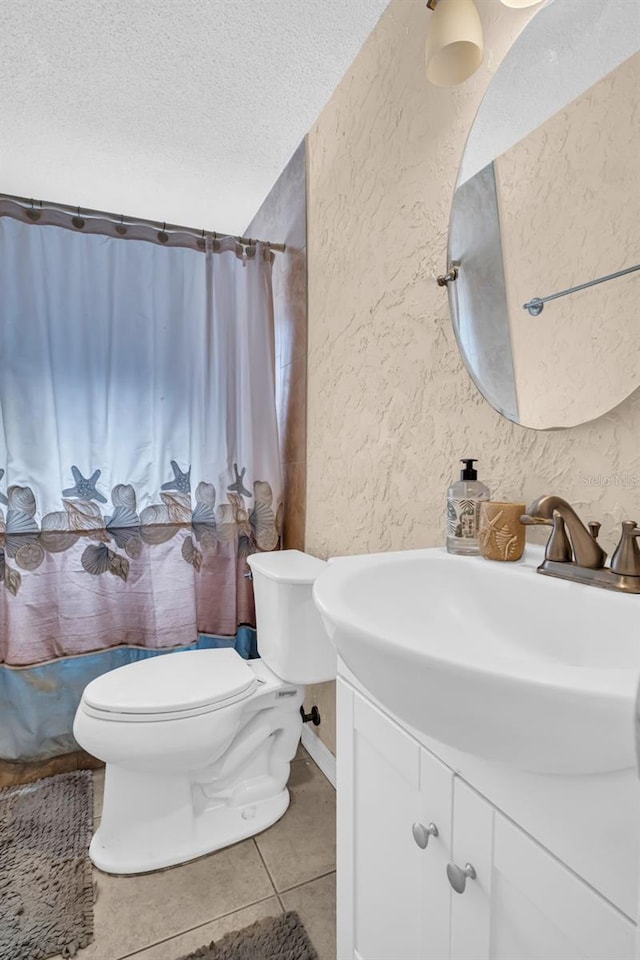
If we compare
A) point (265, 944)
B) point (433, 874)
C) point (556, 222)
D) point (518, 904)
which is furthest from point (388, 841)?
point (556, 222)

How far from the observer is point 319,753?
175 cm

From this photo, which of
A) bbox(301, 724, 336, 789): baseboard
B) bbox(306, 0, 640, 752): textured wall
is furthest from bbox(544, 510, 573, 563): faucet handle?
bbox(301, 724, 336, 789): baseboard

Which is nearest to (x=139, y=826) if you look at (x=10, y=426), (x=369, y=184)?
(x=10, y=426)

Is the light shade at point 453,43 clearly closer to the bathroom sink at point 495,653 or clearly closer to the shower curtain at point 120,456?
the bathroom sink at point 495,653

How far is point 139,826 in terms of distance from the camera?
1.34 m

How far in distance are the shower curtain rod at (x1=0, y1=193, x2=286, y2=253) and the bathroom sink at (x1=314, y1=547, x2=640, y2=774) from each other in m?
1.61

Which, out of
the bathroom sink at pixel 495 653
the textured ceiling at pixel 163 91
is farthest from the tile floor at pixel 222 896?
the textured ceiling at pixel 163 91

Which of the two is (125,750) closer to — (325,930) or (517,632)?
(325,930)

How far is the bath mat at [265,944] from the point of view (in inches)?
41.7

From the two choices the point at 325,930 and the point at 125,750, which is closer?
the point at 325,930

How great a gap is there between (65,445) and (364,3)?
1.63 meters

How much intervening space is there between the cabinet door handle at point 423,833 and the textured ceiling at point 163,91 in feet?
6.11

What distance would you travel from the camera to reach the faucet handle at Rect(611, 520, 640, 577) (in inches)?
25.2

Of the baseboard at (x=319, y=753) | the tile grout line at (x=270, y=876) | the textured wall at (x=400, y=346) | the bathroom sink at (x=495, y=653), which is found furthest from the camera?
the baseboard at (x=319, y=753)
